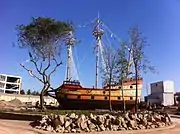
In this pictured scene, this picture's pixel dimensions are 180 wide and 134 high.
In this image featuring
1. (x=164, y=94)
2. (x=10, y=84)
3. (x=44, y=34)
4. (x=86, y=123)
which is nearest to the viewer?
(x=86, y=123)

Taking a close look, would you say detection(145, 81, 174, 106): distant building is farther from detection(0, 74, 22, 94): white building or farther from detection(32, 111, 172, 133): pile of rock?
detection(0, 74, 22, 94): white building

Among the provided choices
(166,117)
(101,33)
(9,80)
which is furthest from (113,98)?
(9,80)

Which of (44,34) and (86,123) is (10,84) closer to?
(44,34)

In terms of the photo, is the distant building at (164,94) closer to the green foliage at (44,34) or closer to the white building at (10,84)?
the green foliage at (44,34)

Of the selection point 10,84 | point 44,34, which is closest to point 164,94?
point 44,34

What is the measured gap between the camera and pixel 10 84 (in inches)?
5463

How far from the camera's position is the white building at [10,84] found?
443 feet

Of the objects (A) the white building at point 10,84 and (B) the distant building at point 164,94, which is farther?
(A) the white building at point 10,84

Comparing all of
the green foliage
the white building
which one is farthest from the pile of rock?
the white building

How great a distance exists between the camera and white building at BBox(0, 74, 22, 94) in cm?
13493

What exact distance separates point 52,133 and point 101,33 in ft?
149

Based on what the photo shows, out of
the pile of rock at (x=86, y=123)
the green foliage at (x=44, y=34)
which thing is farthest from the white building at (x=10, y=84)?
the pile of rock at (x=86, y=123)

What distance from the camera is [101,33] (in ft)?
197

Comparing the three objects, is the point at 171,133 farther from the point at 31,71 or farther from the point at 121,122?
the point at 31,71
